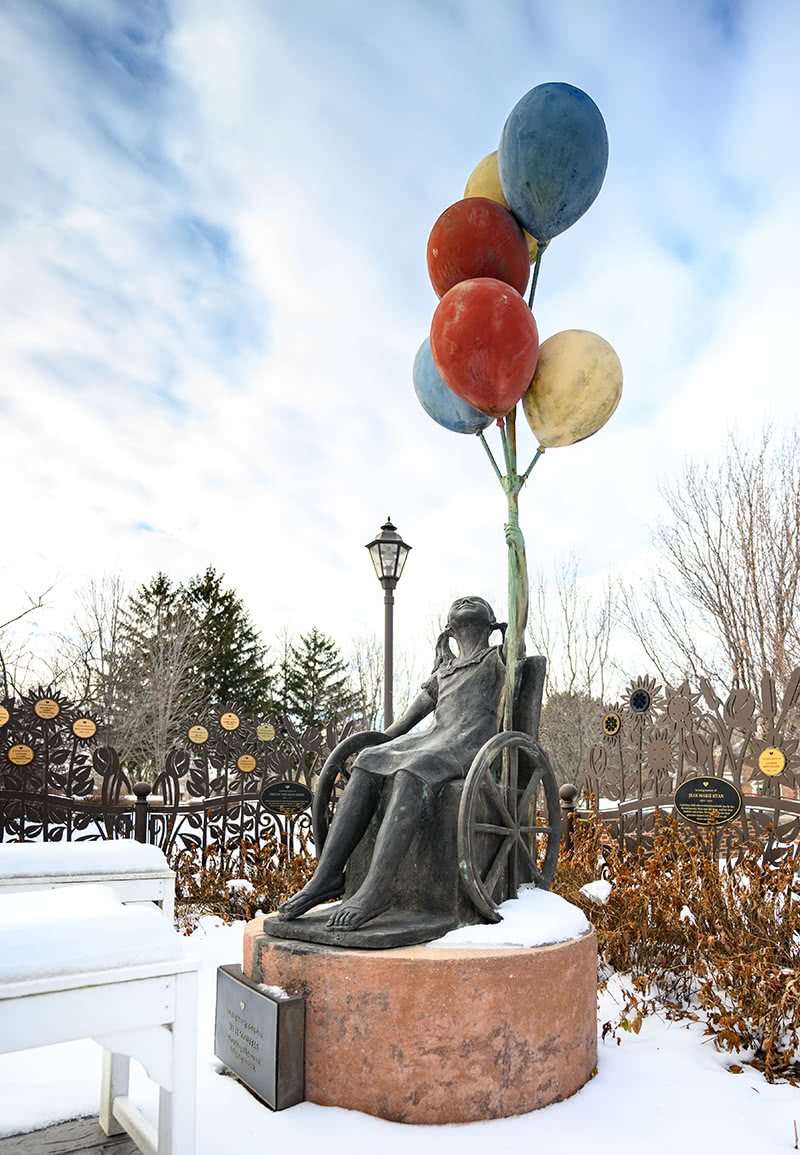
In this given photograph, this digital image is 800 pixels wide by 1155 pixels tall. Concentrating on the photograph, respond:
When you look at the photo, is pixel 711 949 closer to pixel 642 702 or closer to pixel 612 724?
pixel 642 702

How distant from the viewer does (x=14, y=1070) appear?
11.3ft

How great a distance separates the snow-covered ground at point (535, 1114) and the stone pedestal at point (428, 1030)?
2.6 inches

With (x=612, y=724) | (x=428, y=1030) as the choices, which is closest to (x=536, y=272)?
(x=428, y=1030)

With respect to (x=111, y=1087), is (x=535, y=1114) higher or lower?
lower

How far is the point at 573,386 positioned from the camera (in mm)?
3908

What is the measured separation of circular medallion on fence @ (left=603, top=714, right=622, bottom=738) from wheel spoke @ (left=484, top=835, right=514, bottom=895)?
5260mm

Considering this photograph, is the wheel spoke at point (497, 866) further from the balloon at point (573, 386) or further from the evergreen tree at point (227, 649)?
the evergreen tree at point (227, 649)

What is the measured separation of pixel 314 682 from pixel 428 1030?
27310 millimetres

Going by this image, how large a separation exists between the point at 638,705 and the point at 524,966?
5813 millimetres

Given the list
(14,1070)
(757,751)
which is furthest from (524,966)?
(757,751)

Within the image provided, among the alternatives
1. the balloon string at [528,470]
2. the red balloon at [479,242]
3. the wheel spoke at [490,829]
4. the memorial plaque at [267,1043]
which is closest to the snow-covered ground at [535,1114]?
the memorial plaque at [267,1043]

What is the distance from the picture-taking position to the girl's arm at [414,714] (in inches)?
171

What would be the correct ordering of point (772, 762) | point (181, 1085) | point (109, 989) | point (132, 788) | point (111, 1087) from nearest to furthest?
point (109, 989)
point (181, 1085)
point (111, 1087)
point (772, 762)
point (132, 788)

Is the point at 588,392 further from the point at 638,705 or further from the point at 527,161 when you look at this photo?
the point at 638,705
